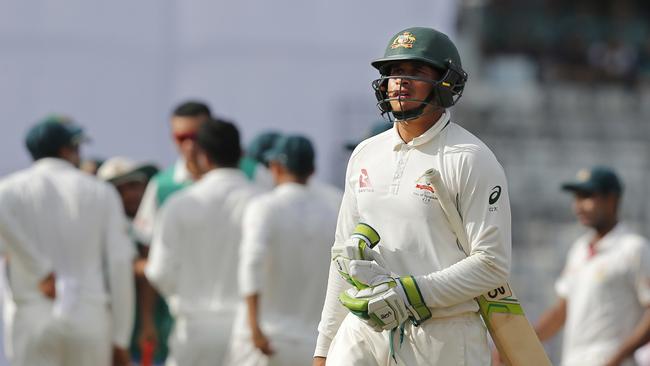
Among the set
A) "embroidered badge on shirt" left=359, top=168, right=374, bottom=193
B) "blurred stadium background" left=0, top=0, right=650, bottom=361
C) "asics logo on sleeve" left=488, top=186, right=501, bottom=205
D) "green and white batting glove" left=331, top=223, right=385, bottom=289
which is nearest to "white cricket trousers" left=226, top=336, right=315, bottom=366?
"embroidered badge on shirt" left=359, top=168, right=374, bottom=193

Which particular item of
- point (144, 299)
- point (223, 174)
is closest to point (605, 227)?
point (223, 174)

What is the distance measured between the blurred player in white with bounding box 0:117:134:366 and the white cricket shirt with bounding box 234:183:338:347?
78cm

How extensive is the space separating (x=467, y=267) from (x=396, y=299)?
28 centimetres

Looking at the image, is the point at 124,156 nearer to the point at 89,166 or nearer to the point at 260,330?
the point at 89,166

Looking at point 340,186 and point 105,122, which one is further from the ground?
point 105,122

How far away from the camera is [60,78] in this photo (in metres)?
11.8

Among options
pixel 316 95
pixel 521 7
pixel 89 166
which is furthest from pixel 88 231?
pixel 521 7

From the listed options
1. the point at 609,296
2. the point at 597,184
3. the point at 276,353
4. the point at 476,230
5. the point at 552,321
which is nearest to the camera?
the point at 476,230

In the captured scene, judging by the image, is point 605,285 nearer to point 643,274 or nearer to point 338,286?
point 643,274

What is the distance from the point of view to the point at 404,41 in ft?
17.2

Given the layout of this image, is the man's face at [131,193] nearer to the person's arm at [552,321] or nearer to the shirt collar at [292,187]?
the shirt collar at [292,187]

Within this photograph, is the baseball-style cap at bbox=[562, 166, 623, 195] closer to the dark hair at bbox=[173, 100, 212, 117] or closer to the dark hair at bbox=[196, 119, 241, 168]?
the dark hair at bbox=[196, 119, 241, 168]

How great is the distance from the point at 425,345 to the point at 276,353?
2901 mm

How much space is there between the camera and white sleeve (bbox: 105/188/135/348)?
832 centimetres
